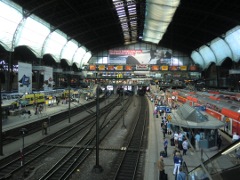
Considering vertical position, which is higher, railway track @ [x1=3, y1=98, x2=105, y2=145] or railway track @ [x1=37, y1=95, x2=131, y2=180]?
railway track @ [x1=3, y1=98, x2=105, y2=145]

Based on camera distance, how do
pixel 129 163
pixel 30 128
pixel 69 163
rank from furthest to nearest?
pixel 30 128 < pixel 129 163 < pixel 69 163

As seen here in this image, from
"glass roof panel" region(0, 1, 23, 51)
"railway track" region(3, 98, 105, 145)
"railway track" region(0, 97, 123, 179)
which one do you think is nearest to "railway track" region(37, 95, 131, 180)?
"railway track" region(0, 97, 123, 179)

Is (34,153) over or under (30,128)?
under

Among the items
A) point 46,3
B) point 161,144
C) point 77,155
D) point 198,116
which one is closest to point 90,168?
point 77,155

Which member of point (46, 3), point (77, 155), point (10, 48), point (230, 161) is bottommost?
Result: point (77, 155)

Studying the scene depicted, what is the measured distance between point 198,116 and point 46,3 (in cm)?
3254

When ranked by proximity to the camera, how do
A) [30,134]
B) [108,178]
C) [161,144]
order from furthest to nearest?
[30,134] < [161,144] < [108,178]

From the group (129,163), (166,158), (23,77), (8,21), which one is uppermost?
(8,21)

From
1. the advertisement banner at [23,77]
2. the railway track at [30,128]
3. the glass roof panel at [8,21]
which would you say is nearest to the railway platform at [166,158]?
the railway track at [30,128]

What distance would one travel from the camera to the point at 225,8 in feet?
145

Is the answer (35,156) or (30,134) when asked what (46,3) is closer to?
(30,134)

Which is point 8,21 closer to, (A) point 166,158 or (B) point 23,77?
(B) point 23,77

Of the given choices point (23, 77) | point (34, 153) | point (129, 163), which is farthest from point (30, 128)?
point (129, 163)

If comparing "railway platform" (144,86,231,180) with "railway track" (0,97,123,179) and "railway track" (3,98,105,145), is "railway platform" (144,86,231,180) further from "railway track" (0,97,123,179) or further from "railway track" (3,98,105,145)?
"railway track" (3,98,105,145)
